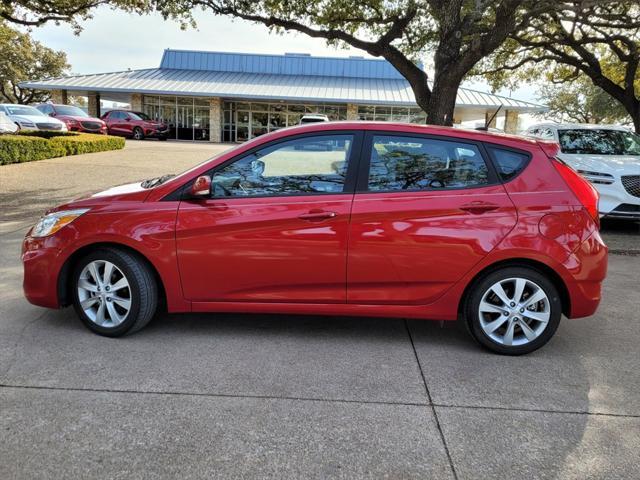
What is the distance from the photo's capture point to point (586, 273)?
3.97 m

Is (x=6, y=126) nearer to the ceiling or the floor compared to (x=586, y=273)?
nearer to the ceiling

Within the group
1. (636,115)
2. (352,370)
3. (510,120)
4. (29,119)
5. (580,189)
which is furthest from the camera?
(510,120)

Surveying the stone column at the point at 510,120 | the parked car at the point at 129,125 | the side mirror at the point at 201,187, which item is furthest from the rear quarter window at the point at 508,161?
the stone column at the point at 510,120

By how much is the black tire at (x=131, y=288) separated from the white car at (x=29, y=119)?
2189cm

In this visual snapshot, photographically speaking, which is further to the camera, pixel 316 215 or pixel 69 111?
pixel 69 111

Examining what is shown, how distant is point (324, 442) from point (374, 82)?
3861 cm

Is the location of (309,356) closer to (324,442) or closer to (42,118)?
(324,442)

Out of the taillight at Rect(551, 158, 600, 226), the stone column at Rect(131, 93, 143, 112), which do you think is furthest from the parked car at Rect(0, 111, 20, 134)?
the taillight at Rect(551, 158, 600, 226)

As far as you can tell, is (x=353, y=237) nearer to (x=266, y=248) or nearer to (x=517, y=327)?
(x=266, y=248)

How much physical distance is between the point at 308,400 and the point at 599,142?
28.4 feet

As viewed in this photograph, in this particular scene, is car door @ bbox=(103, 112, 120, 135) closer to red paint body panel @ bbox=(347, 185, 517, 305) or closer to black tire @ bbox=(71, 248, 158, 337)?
black tire @ bbox=(71, 248, 158, 337)

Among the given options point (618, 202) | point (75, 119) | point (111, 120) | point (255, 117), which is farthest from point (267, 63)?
point (618, 202)

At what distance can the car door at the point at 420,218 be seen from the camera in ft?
12.9

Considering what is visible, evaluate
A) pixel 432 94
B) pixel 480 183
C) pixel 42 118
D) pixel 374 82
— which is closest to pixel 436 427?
pixel 480 183
